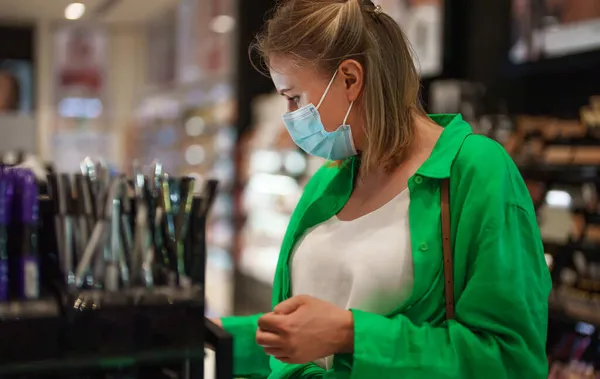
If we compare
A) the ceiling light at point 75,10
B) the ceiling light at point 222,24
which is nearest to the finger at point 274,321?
the ceiling light at point 75,10

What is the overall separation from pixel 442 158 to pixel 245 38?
5642 millimetres

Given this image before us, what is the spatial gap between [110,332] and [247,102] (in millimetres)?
5798

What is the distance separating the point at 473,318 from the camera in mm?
1193

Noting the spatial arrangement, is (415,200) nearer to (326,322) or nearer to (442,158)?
(442,158)

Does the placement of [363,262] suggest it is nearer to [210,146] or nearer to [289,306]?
[289,306]

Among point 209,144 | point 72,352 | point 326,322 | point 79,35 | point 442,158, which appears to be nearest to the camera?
point 72,352

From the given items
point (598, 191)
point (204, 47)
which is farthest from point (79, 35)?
point (598, 191)

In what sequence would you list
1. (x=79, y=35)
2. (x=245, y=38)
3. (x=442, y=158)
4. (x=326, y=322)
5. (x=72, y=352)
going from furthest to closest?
(x=79, y=35), (x=245, y=38), (x=442, y=158), (x=326, y=322), (x=72, y=352)

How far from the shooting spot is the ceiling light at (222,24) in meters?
6.95

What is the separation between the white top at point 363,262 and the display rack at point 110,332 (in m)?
0.29

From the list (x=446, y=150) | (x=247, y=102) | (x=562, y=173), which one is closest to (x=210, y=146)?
(x=247, y=102)

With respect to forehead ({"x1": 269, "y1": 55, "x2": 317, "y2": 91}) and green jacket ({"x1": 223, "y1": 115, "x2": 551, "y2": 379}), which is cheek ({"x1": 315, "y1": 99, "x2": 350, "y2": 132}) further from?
green jacket ({"x1": 223, "y1": 115, "x2": 551, "y2": 379})

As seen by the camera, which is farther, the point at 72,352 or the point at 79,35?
the point at 79,35

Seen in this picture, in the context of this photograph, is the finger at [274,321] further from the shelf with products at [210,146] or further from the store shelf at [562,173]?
the shelf with products at [210,146]
